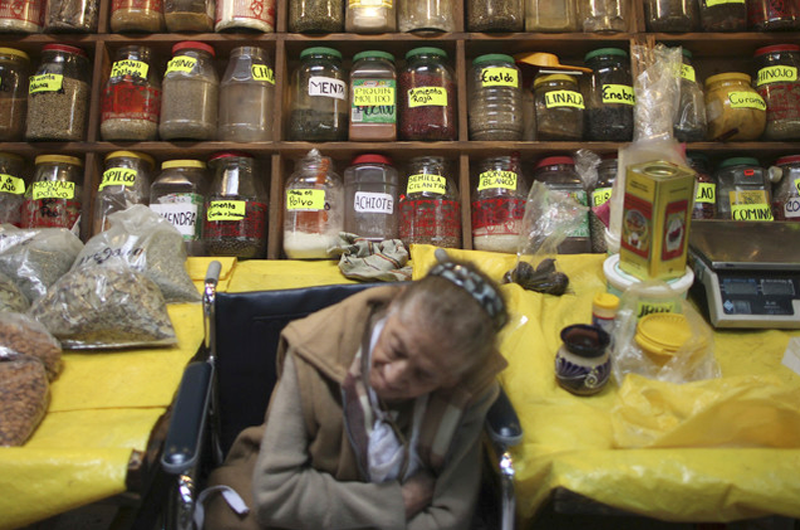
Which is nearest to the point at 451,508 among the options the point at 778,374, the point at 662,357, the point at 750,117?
the point at 662,357

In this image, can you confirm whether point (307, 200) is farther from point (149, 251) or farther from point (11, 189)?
point (11, 189)

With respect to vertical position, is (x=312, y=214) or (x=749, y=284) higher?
(x=312, y=214)

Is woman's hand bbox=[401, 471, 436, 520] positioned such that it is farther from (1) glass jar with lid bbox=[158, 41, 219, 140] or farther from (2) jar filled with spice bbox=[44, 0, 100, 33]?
(2) jar filled with spice bbox=[44, 0, 100, 33]

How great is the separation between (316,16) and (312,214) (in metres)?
0.63

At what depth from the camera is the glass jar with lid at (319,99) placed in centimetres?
175

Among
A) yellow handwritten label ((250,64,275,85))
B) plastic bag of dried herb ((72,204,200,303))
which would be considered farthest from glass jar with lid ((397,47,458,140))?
plastic bag of dried herb ((72,204,200,303))

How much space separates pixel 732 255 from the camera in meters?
1.33

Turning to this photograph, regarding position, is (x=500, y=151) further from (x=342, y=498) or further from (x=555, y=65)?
(x=342, y=498)

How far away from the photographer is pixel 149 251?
144cm

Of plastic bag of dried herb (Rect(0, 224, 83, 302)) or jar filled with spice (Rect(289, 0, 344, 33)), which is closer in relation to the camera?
plastic bag of dried herb (Rect(0, 224, 83, 302))

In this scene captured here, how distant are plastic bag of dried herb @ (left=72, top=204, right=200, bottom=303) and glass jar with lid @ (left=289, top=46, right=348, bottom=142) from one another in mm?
522

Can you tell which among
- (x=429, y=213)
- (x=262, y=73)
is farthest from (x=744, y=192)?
(x=262, y=73)

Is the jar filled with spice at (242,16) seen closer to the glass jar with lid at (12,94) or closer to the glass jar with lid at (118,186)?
the glass jar with lid at (118,186)

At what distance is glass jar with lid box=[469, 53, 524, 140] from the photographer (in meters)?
1.76
